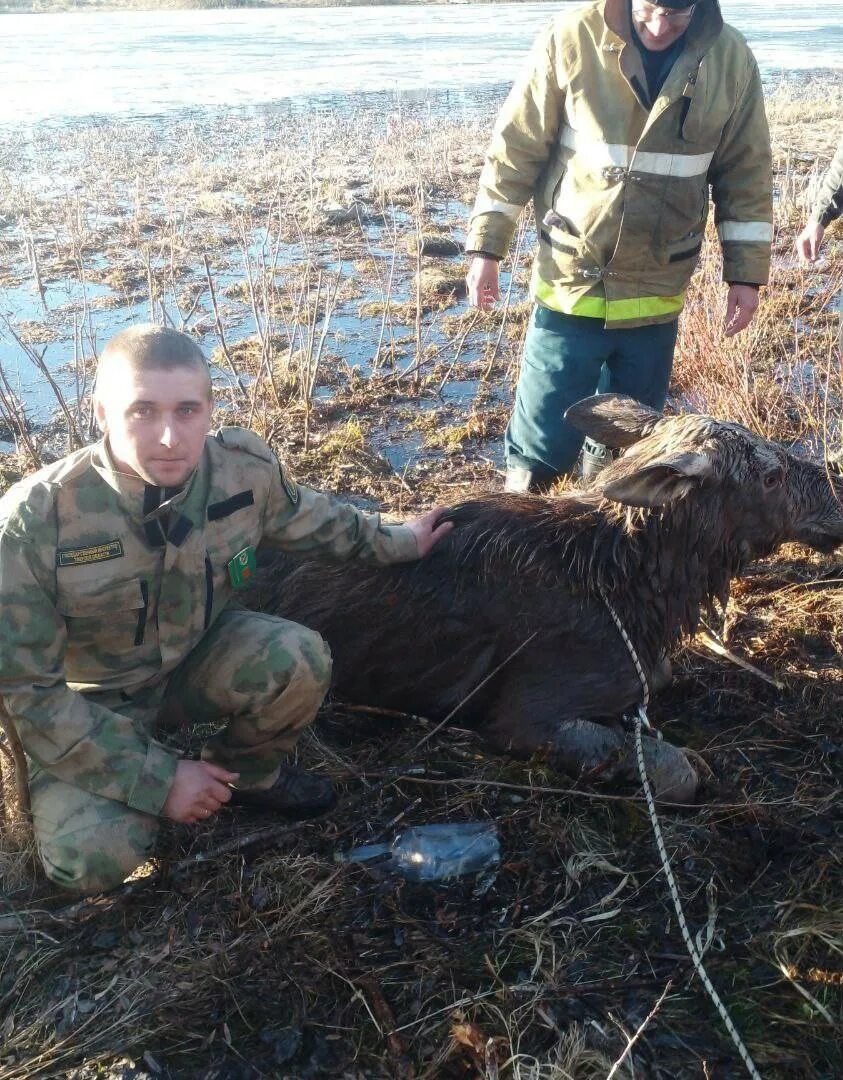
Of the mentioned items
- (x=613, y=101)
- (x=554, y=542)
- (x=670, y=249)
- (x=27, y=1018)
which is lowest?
(x=27, y=1018)

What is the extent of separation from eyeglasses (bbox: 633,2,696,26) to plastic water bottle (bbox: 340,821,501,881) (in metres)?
3.78

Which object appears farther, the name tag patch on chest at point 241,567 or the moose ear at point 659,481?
the moose ear at point 659,481

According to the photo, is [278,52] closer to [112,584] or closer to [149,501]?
[149,501]

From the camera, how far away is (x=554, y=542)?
14.1ft

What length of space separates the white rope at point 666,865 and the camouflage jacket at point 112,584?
61.5 inches

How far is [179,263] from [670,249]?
6.75m

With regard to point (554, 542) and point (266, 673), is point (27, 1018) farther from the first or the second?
point (554, 542)

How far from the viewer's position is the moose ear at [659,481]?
3.93 metres

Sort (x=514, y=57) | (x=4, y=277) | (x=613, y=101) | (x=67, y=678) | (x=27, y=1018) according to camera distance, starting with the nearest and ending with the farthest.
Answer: (x=27, y=1018)
(x=67, y=678)
(x=613, y=101)
(x=4, y=277)
(x=514, y=57)

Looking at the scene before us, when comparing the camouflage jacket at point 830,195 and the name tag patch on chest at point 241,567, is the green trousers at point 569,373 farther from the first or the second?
the name tag patch on chest at point 241,567

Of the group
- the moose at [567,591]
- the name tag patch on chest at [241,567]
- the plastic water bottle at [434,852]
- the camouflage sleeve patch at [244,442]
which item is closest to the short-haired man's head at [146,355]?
the camouflage sleeve patch at [244,442]

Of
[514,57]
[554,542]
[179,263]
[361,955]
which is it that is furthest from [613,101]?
[514,57]

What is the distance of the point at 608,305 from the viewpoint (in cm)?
524

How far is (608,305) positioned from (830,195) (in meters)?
1.67
